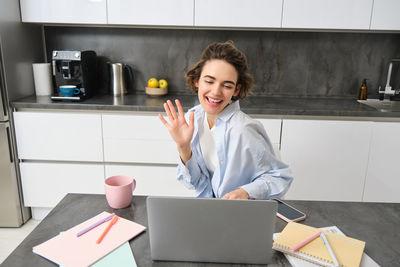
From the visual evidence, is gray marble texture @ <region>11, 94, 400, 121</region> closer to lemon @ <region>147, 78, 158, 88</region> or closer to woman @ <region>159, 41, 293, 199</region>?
lemon @ <region>147, 78, 158, 88</region>

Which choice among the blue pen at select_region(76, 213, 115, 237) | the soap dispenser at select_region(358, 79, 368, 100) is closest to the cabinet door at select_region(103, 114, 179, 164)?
the blue pen at select_region(76, 213, 115, 237)

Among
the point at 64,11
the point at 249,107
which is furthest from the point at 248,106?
the point at 64,11

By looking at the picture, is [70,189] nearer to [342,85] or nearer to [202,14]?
[202,14]

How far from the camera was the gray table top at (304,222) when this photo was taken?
0.79m

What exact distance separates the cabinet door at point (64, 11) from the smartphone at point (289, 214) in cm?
197

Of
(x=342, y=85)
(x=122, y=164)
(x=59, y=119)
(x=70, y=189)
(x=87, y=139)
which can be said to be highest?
(x=342, y=85)

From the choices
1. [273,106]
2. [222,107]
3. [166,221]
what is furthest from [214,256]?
[273,106]

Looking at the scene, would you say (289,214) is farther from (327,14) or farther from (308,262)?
(327,14)

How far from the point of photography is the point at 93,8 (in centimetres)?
235

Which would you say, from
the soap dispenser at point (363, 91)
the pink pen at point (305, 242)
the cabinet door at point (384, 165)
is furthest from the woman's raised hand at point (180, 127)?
the soap dispenser at point (363, 91)

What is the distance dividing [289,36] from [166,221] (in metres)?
2.36

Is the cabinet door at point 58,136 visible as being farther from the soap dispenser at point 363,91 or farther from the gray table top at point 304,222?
the soap dispenser at point 363,91

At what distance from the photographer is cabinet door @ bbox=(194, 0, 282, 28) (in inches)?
90.7

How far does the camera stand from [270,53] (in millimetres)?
2752
